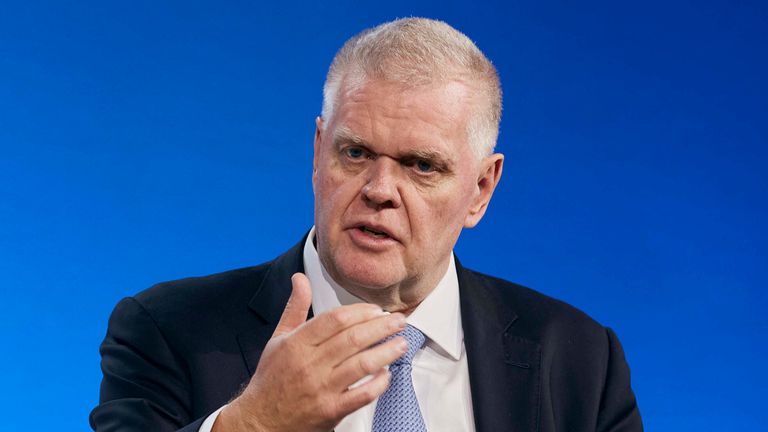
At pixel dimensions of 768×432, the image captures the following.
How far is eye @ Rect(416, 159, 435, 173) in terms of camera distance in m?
1.94

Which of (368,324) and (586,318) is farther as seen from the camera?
(586,318)

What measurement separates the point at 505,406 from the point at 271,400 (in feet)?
2.28

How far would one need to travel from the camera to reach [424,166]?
195 cm

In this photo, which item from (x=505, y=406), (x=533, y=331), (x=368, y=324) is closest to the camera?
(x=368, y=324)

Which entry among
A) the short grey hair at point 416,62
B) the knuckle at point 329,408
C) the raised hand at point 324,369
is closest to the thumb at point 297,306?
the raised hand at point 324,369

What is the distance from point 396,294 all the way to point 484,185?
1.08ft

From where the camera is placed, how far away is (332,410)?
59.1 inches

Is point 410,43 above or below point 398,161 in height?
above

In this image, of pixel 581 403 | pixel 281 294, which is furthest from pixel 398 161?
pixel 581 403

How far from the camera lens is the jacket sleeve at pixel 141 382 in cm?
190

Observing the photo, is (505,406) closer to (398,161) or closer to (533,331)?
(533,331)

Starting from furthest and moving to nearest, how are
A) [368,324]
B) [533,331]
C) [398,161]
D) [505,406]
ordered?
[533,331], [505,406], [398,161], [368,324]

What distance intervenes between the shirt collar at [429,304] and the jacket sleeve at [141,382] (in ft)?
1.00

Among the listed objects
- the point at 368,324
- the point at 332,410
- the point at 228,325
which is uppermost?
the point at 228,325
